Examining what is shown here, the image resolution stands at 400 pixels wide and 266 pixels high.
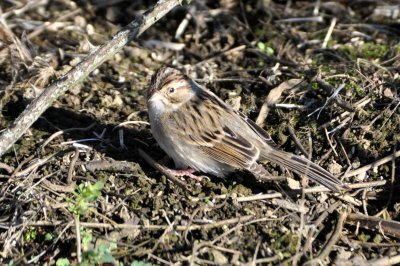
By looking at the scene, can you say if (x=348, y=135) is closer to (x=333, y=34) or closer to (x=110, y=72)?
(x=333, y=34)

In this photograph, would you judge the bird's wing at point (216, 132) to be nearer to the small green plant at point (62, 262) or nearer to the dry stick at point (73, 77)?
the dry stick at point (73, 77)

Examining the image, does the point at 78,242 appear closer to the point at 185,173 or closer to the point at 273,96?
the point at 185,173

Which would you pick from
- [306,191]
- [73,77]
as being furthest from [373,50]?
[73,77]

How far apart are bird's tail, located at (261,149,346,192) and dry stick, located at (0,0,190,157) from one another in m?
1.72

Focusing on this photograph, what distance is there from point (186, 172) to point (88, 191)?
4.74ft

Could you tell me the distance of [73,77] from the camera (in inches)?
251

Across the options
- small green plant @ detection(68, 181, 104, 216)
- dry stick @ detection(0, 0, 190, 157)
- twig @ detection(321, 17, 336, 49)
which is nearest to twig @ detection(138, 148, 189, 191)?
dry stick @ detection(0, 0, 190, 157)

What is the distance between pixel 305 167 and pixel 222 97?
5.45 feet

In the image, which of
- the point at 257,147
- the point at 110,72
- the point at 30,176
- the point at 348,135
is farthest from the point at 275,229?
the point at 110,72

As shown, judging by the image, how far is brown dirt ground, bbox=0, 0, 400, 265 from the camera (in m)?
5.71

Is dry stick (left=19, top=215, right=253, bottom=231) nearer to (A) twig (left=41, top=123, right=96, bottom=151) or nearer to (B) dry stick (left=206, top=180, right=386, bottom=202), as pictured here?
(B) dry stick (left=206, top=180, right=386, bottom=202)

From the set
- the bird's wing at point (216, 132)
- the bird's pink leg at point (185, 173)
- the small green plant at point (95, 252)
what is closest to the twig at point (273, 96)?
the bird's wing at point (216, 132)

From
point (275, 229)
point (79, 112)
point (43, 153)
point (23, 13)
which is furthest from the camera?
point (23, 13)

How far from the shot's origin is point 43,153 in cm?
667
